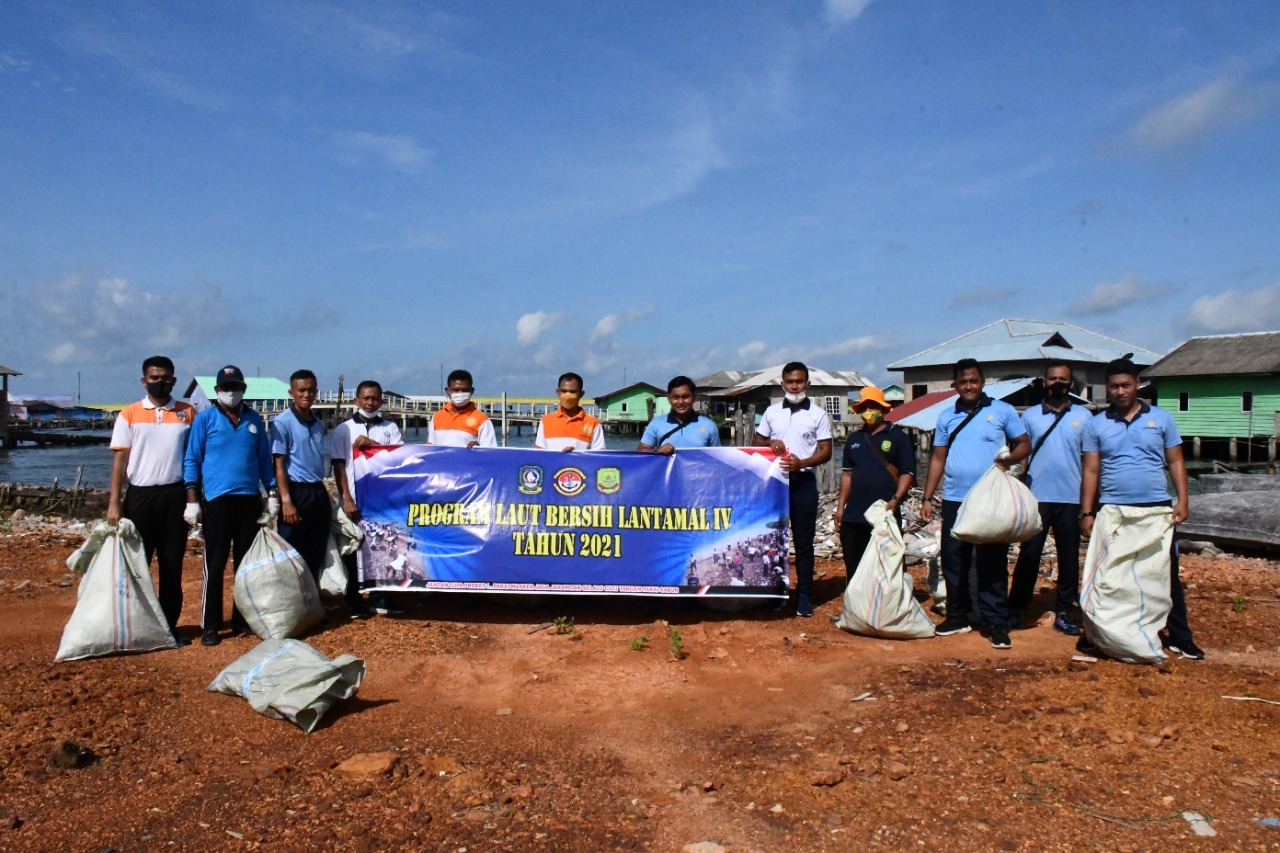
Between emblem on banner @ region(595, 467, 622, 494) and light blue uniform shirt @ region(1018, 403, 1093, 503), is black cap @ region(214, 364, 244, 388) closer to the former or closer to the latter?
emblem on banner @ region(595, 467, 622, 494)

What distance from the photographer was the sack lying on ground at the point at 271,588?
17.1 ft

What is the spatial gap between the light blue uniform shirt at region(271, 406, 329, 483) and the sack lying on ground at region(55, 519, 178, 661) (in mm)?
989

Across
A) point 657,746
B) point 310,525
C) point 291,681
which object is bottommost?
point 657,746

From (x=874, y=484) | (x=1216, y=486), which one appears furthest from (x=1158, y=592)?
(x=1216, y=486)

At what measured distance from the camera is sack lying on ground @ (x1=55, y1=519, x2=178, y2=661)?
4.93m

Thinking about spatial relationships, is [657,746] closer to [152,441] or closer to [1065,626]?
[1065,626]

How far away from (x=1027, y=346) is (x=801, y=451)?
33.8 meters

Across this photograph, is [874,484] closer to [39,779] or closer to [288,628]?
[288,628]

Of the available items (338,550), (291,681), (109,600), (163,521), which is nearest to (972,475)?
(291,681)

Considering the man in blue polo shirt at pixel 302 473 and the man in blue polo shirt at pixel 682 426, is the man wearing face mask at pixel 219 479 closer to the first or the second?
the man in blue polo shirt at pixel 302 473

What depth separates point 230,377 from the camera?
17.7 ft

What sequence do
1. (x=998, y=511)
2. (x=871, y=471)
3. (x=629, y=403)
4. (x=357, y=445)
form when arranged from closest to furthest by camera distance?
(x=998, y=511) → (x=871, y=471) → (x=357, y=445) → (x=629, y=403)

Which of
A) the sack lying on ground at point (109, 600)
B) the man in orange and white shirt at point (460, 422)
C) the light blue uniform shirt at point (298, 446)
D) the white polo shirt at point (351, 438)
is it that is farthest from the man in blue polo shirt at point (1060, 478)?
the sack lying on ground at point (109, 600)

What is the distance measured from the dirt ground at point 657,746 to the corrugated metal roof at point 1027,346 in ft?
107
